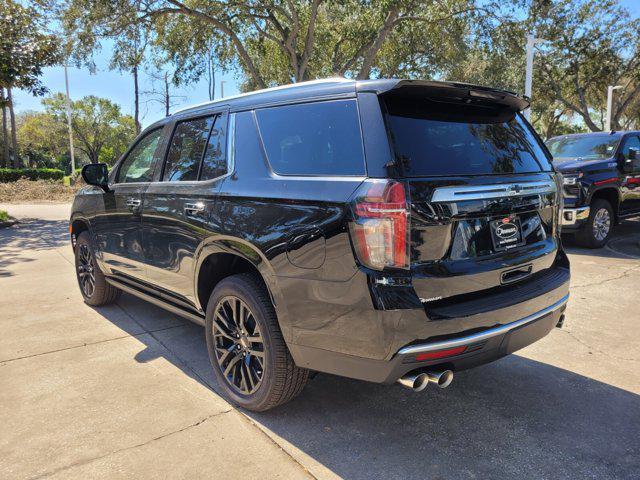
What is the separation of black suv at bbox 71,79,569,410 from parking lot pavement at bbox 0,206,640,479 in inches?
14.6

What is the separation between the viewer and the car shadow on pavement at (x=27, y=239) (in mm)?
8203

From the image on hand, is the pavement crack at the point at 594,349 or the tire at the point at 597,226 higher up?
the tire at the point at 597,226

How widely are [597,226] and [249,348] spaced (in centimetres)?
723

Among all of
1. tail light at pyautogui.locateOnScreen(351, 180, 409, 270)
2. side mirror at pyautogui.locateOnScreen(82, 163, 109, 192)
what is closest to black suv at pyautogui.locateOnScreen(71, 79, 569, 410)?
tail light at pyautogui.locateOnScreen(351, 180, 409, 270)

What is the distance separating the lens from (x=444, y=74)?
23.5 meters

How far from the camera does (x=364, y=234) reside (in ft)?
7.47

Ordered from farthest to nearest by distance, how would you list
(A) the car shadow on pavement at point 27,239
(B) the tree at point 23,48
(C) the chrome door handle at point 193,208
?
(B) the tree at point 23,48
(A) the car shadow on pavement at point 27,239
(C) the chrome door handle at point 193,208

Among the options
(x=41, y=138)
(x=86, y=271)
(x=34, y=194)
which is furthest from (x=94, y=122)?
(x=86, y=271)

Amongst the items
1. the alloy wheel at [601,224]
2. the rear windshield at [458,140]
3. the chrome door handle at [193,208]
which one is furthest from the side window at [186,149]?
the alloy wheel at [601,224]

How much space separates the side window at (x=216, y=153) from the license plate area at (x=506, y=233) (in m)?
1.71

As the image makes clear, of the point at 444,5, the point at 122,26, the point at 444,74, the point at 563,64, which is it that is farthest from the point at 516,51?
the point at 122,26

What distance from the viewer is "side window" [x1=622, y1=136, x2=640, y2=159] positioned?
8.47 metres

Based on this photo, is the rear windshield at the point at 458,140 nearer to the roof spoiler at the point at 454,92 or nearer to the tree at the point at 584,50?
the roof spoiler at the point at 454,92

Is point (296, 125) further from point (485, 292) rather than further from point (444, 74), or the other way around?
point (444, 74)
